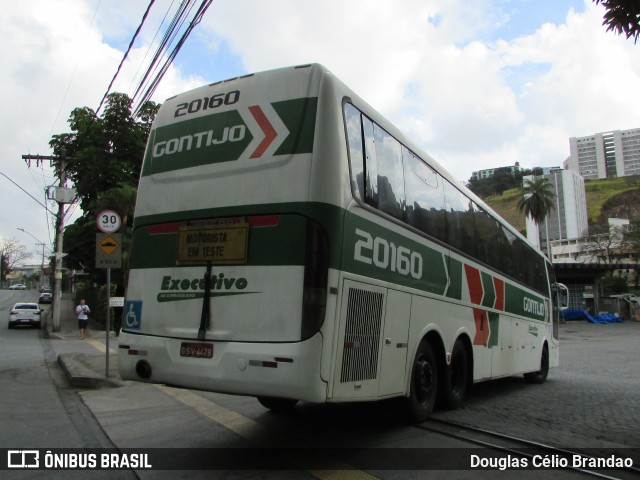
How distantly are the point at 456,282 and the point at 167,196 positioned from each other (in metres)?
4.11

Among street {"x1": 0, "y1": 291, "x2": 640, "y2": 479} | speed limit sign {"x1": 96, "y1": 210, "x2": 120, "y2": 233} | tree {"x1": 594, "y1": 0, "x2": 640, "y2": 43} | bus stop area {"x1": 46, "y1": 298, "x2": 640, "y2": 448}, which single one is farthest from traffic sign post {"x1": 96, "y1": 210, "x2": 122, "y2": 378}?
tree {"x1": 594, "y1": 0, "x2": 640, "y2": 43}

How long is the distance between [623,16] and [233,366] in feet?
16.2

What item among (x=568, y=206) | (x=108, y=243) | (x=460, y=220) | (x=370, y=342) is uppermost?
(x=568, y=206)

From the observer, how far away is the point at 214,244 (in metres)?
4.87

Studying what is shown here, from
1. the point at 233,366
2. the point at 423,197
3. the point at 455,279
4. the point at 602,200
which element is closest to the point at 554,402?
the point at 455,279

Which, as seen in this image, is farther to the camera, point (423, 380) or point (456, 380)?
point (456, 380)

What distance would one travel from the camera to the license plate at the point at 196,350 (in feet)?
15.3

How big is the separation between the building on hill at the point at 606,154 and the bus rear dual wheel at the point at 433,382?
570 feet

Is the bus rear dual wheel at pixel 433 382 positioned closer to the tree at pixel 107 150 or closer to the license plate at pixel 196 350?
the license plate at pixel 196 350

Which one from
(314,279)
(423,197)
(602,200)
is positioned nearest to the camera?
(314,279)

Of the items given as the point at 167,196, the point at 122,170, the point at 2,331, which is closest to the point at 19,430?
the point at 167,196

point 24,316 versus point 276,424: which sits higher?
point 24,316

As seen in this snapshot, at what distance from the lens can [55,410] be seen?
727 centimetres

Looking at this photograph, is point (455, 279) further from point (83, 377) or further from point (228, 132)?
point (83, 377)
